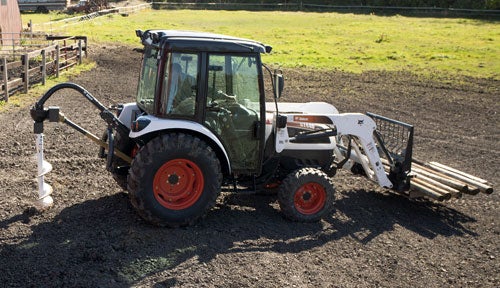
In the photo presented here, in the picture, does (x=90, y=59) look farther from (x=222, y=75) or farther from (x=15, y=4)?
(x=222, y=75)

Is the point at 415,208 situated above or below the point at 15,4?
below

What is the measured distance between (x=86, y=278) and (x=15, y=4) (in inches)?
1065

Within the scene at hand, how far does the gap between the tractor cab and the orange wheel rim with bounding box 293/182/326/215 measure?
68 centimetres

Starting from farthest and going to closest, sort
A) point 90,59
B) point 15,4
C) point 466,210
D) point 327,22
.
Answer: point 327,22 → point 15,4 → point 90,59 → point 466,210

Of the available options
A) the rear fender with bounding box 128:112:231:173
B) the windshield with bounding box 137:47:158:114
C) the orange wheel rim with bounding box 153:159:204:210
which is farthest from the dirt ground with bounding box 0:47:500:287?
the windshield with bounding box 137:47:158:114

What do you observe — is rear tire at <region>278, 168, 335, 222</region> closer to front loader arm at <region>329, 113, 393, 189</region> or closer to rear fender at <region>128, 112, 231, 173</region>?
front loader arm at <region>329, 113, 393, 189</region>

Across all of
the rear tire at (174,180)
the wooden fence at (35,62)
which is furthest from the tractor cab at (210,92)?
the wooden fence at (35,62)

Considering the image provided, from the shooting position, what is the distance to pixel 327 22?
44.2 m

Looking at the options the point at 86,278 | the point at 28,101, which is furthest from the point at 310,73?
the point at 86,278

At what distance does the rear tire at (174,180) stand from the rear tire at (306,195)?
0.93 m

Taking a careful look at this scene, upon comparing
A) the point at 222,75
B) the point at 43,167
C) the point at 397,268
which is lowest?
the point at 397,268

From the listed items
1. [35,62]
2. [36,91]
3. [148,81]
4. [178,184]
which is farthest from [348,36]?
[178,184]

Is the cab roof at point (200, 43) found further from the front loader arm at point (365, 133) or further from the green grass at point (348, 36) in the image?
the green grass at point (348, 36)

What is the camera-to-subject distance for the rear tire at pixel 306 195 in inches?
307
